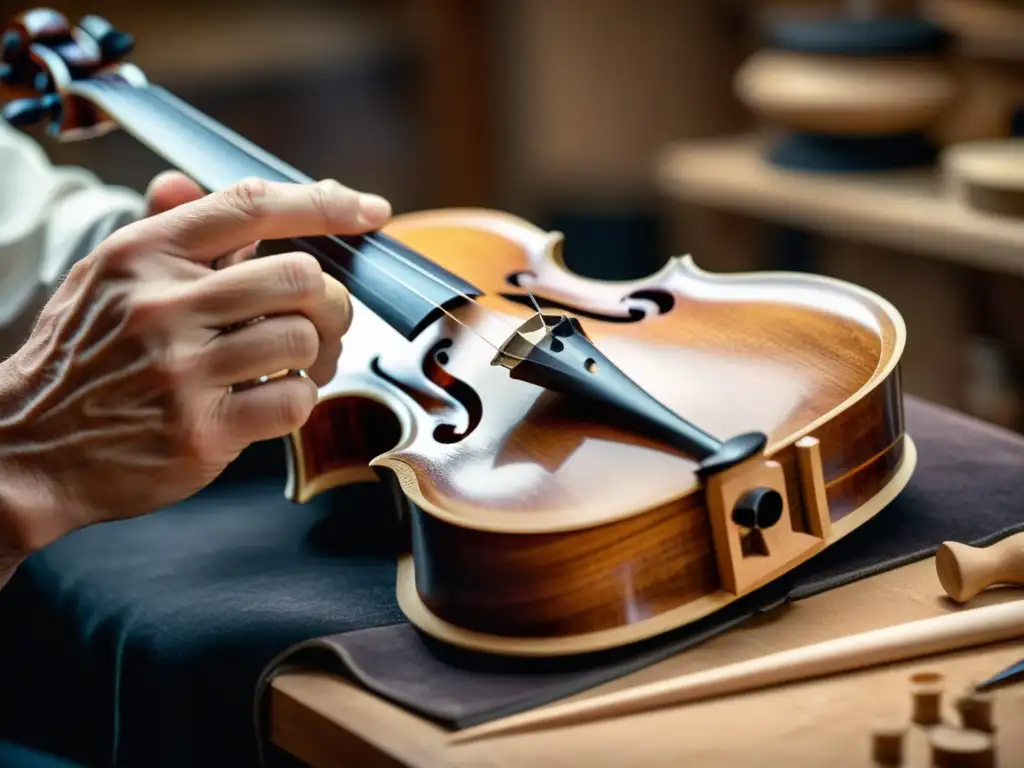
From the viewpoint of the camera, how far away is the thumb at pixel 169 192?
99 centimetres

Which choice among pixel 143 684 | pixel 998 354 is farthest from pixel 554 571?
pixel 998 354

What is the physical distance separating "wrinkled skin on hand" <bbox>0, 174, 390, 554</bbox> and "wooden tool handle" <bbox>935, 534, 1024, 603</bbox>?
1.21ft

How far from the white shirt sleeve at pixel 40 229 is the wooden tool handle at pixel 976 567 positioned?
80cm

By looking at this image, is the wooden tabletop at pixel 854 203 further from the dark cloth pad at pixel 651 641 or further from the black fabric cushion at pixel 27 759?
the black fabric cushion at pixel 27 759

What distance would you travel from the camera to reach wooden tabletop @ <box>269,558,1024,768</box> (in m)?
0.60

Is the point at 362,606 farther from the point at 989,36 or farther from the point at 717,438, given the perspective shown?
the point at 989,36

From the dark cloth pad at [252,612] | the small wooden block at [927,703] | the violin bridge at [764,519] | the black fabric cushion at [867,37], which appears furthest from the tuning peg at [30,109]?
the black fabric cushion at [867,37]

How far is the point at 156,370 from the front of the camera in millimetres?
711

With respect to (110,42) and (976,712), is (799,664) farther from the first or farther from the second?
(110,42)

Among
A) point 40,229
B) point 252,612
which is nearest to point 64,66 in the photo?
point 40,229

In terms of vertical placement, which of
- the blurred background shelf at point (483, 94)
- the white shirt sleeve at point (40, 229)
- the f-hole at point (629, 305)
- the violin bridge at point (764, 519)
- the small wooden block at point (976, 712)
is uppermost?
the white shirt sleeve at point (40, 229)

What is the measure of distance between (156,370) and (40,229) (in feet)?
1.92

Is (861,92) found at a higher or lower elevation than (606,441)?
lower

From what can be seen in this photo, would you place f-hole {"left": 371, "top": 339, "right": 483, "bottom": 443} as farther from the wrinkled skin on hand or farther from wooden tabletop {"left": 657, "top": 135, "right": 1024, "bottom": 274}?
wooden tabletop {"left": 657, "top": 135, "right": 1024, "bottom": 274}
